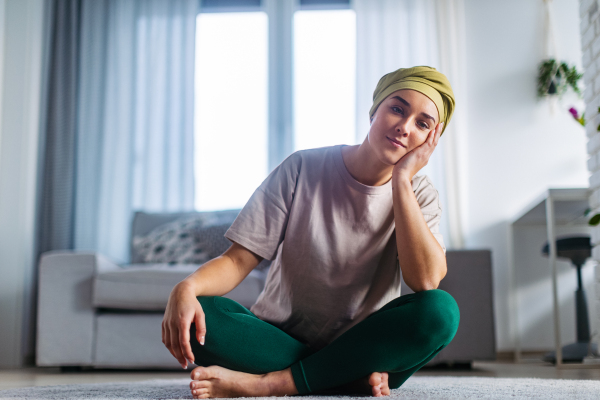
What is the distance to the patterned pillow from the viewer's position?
9.11 feet

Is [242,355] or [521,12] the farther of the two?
[521,12]

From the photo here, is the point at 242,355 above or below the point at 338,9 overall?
below

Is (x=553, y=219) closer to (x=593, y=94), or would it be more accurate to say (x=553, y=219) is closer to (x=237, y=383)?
(x=593, y=94)

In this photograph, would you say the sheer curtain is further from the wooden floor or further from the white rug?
the white rug

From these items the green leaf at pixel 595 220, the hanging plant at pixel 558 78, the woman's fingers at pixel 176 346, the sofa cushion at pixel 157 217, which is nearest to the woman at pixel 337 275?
the woman's fingers at pixel 176 346

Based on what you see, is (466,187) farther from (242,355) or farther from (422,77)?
(242,355)

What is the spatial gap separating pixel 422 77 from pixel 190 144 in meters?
2.29

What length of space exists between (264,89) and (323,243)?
7.95 ft

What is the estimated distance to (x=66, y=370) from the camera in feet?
7.55

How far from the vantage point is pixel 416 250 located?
109 centimetres

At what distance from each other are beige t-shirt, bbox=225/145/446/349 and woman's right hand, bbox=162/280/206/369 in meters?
0.18

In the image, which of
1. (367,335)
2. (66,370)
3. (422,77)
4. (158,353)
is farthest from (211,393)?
(66,370)

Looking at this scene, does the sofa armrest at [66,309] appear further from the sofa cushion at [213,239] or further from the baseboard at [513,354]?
the baseboard at [513,354]

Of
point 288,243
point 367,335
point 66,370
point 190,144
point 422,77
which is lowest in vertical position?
point 66,370
